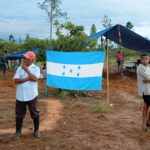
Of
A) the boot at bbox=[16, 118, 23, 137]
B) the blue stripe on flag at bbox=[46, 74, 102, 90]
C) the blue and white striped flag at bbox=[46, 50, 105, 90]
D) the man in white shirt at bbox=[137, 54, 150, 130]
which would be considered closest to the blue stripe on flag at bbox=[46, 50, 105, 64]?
the blue and white striped flag at bbox=[46, 50, 105, 90]

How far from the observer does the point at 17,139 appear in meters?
6.30

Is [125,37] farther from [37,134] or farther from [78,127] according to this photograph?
[37,134]

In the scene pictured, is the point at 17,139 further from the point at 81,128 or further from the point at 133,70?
the point at 133,70

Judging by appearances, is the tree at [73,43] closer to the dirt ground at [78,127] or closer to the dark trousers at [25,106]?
the dirt ground at [78,127]

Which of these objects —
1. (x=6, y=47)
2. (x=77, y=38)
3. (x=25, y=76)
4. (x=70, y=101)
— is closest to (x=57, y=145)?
(x=25, y=76)

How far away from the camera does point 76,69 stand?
10.8m

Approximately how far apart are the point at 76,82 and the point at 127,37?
8.21 meters

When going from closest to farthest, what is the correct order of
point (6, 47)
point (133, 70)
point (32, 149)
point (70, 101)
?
point (32, 149) → point (70, 101) → point (133, 70) → point (6, 47)

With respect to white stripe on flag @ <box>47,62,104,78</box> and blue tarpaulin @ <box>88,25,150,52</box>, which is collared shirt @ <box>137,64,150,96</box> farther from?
blue tarpaulin @ <box>88,25,150,52</box>

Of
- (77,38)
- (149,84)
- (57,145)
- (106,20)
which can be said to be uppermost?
(106,20)

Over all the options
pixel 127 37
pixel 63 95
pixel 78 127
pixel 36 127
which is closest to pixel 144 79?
pixel 78 127

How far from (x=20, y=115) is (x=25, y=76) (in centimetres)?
69

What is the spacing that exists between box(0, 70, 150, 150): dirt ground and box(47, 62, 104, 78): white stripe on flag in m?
0.77

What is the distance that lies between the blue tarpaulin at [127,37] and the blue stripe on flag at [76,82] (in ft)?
19.8
